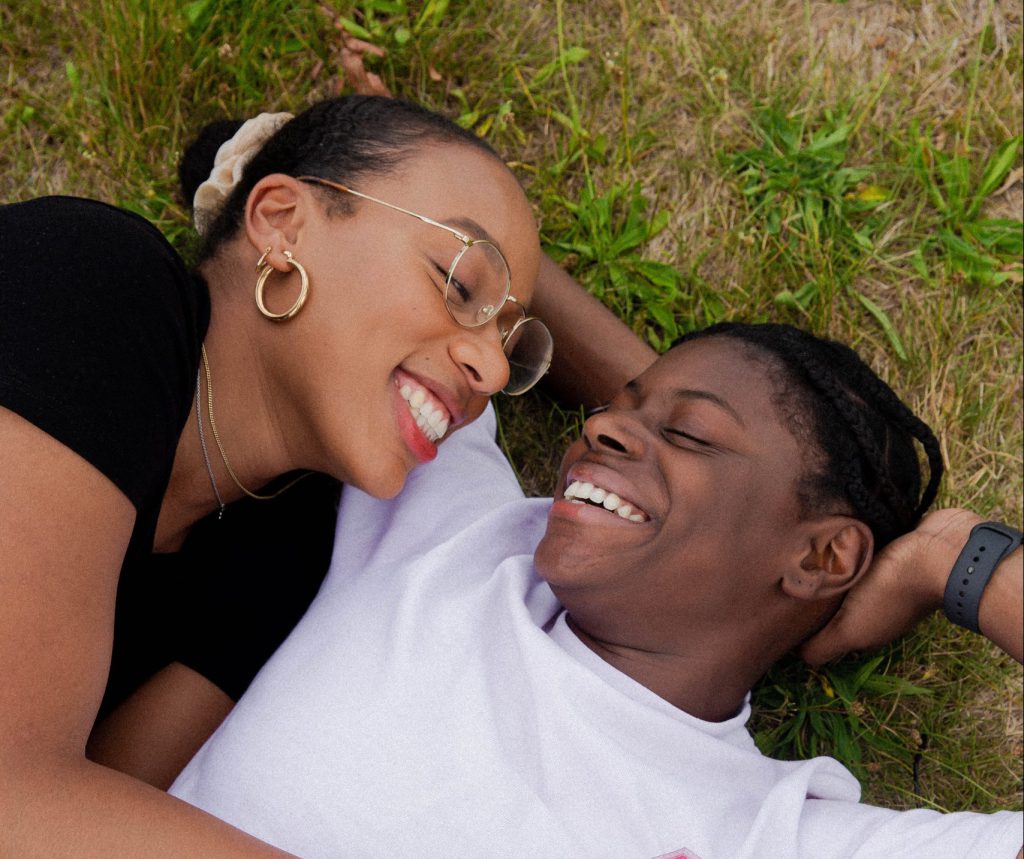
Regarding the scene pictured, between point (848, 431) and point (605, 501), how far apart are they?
2.38 feet

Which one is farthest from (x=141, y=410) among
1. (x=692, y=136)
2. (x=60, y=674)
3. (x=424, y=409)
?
(x=692, y=136)

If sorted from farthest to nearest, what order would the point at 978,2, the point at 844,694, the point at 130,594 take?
the point at 978,2 < the point at 844,694 < the point at 130,594

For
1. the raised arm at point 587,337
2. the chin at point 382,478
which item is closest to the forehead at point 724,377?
the raised arm at point 587,337

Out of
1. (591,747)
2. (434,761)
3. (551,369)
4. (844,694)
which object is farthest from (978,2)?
(434,761)

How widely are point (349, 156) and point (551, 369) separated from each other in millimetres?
1080

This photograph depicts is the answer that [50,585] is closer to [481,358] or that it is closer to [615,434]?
[481,358]

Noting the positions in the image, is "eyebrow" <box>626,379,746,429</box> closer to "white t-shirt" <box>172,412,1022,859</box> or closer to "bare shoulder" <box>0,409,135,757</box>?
"white t-shirt" <box>172,412,1022,859</box>

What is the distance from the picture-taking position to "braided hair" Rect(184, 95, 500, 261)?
261 centimetres

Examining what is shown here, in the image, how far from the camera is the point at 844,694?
3.29m

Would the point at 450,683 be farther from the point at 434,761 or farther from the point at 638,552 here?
the point at 638,552

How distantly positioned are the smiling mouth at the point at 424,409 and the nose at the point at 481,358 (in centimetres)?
11

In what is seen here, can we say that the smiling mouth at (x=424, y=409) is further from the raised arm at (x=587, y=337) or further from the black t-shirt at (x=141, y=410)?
the raised arm at (x=587, y=337)

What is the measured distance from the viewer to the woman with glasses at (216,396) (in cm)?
201

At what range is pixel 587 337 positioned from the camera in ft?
10.7
